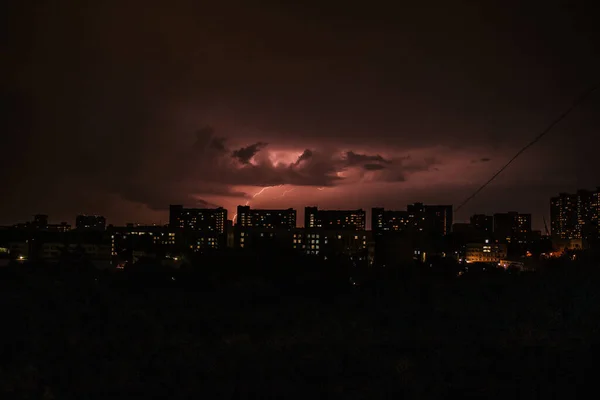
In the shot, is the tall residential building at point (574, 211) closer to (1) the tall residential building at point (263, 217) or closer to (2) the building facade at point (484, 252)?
(2) the building facade at point (484, 252)

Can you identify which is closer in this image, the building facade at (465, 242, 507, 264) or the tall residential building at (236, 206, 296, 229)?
the building facade at (465, 242, 507, 264)

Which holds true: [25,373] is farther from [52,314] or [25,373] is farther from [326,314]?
[326,314]

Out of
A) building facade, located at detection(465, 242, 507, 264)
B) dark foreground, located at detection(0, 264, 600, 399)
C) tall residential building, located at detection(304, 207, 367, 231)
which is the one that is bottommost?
dark foreground, located at detection(0, 264, 600, 399)

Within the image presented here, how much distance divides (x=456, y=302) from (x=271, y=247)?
1440 centimetres

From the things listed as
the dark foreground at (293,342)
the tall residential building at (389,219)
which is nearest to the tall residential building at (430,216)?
the tall residential building at (389,219)

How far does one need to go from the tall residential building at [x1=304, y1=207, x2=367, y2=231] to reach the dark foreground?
151378mm

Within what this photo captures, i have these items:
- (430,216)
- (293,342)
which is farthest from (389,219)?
(293,342)

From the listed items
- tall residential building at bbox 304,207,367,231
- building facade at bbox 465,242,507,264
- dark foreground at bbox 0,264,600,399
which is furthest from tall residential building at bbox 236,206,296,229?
dark foreground at bbox 0,264,600,399

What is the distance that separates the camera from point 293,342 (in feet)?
43.9

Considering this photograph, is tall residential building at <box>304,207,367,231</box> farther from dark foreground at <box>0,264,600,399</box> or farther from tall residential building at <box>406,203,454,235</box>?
dark foreground at <box>0,264,600,399</box>

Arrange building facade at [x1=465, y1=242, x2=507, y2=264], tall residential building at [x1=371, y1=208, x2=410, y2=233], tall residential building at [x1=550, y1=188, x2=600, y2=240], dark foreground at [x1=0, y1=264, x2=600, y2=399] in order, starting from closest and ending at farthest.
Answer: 1. dark foreground at [x1=0, y1=264, x2=600, y2=399]
2. building facade at [x1=465, y1=242, x2=507, y2=264]
3. tall residential building at [x1=550, y1=188, x2=600, y2=240]
4. tall residential building at [x1=371, y1=208, x2=410, y2=233]

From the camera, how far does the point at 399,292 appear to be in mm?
22516

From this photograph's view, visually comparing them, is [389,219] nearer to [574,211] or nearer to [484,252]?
[574,211]

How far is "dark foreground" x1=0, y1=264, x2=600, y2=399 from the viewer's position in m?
9.97
